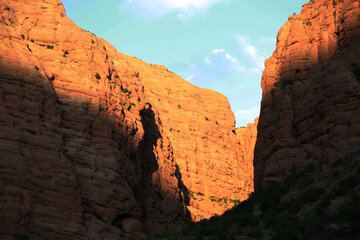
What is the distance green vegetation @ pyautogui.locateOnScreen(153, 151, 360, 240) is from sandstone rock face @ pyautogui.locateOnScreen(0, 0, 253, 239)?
10679mm

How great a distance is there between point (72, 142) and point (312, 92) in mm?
24233

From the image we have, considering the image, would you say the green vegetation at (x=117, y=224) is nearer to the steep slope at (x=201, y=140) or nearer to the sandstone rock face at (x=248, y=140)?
the steep slope at (x=201, y=140)

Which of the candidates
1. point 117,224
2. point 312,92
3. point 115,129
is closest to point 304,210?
point 312,92

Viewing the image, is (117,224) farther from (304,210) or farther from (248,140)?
(248,140)

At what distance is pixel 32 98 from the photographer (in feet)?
153

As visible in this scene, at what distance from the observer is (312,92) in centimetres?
4431

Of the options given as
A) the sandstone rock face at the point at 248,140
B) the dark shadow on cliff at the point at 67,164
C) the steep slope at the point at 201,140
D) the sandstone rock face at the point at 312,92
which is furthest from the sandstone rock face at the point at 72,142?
the sandstone rock face at the point at 248,140

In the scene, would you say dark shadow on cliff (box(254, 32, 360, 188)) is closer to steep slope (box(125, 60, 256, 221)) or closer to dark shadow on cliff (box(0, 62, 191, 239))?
dark shadow on cliff (box(0, 62, 191, 239))

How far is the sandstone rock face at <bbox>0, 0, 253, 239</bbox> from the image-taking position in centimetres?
4266

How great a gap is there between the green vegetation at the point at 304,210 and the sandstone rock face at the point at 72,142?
1068 centimetres

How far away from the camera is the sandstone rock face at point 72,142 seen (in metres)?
42.7

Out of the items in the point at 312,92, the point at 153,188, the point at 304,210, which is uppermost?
the point at 312,92

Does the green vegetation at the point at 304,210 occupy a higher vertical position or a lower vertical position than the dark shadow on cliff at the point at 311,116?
lower

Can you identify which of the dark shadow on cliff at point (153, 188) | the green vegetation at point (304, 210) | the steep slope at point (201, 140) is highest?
the steep slope at point (201, 140)
